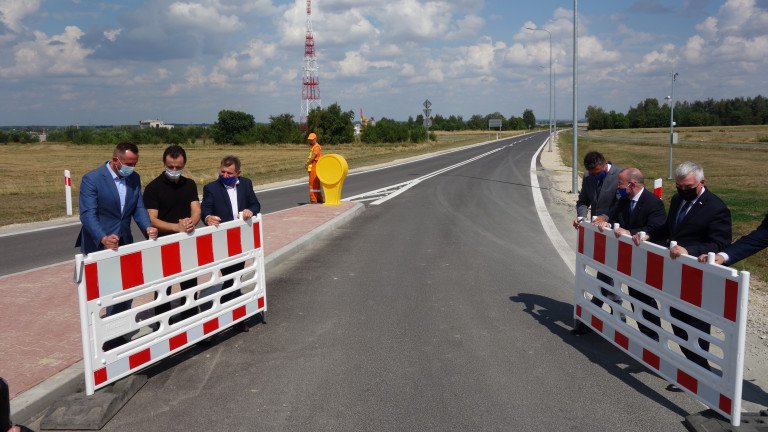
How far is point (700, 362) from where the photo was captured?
4348 mm

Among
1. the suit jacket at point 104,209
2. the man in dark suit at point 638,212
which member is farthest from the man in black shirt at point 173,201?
the man in dark suit at point 638,212

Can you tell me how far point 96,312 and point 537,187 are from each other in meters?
18.7

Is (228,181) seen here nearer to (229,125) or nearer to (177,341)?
(177,341)

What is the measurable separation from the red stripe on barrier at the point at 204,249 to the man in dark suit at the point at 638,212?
139 inches

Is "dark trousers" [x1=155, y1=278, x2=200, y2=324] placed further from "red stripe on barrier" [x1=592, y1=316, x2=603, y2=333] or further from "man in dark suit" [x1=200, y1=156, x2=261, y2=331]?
"red stripe on barrier" [x1=592, y1=316, x2=603, y2=333]

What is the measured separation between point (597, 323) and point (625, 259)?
0.76 m

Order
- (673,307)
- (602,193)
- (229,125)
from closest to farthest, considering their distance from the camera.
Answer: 1. (673,307)
2. (602,193)
3. (229,125)

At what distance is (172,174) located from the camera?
5.55 meters

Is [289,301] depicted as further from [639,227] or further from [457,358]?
[639,227]

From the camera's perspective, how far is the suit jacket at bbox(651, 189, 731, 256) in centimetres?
436

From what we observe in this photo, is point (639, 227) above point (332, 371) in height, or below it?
above

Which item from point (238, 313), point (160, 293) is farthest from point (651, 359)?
point (160, 293)

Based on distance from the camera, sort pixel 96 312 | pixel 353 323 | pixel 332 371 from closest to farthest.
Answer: pixel 96 312 < pixel 332 371 < pixel 353 323

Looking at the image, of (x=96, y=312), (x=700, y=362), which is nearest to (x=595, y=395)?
(x=700, y=362)
